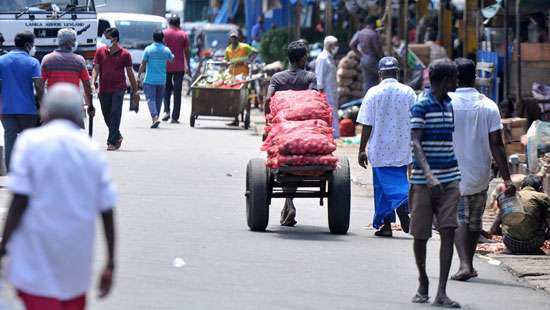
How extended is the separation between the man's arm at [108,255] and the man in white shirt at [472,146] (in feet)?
15.3

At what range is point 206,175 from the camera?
58.7 feet

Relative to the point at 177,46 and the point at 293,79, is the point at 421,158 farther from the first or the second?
the point at 177,46

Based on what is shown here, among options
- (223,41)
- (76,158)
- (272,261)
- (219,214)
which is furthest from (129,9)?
(76,158)

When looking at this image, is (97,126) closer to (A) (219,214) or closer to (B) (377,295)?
(A) (219,214)

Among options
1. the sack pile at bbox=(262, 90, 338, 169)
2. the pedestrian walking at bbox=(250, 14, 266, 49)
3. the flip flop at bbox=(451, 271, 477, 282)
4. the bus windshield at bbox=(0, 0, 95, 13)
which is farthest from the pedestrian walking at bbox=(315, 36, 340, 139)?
the pedestrian walking at bbox=(250, 14, 266, 49)

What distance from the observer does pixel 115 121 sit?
20.4 meters

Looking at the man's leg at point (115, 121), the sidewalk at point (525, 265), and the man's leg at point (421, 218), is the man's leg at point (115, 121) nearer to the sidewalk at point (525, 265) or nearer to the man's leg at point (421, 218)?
the sidewalk at point (525, 265)

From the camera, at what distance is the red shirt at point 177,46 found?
26984 millimetres

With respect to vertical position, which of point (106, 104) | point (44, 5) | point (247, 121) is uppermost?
point (44, 5)

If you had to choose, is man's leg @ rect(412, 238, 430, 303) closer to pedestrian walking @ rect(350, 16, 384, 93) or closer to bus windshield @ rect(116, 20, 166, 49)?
pedestrian walking @ rect(350, 16, 384, 93)

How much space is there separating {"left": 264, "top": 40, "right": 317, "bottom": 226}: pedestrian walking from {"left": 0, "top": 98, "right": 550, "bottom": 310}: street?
201 mm

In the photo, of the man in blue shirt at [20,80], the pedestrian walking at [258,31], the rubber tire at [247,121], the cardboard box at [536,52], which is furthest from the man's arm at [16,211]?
the pedestrian walking at [258,31]

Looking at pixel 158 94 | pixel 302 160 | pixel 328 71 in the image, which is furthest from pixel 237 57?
pixel 302 160

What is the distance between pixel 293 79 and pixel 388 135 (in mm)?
1175
